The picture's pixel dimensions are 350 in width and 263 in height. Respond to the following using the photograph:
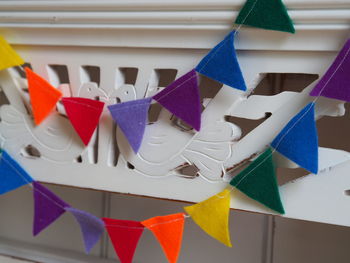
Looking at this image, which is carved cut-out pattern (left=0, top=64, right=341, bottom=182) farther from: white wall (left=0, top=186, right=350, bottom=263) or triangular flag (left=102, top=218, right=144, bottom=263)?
white wall (left=0, top=186, right=350, bottom=263)

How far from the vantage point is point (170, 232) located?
0.61m

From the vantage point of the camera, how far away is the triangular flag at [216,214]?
57 cm

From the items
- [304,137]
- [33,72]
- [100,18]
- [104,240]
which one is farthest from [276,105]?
[104,240]

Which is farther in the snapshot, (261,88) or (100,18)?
(261,88)

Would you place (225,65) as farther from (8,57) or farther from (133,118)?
(8,57)

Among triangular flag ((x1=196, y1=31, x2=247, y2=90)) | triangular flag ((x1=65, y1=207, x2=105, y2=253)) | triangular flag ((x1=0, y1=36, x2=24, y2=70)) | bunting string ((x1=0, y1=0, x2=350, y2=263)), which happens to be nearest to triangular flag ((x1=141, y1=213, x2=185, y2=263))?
bunting string ((x1=0, y1=0, x2=350, y2=263))

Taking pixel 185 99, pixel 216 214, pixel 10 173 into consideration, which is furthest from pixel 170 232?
pixel 10 173

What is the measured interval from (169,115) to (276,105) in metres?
0.16

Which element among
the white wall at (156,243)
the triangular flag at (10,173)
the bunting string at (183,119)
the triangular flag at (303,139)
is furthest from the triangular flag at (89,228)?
the triangular flag at (303,139)

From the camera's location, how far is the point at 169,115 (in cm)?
61

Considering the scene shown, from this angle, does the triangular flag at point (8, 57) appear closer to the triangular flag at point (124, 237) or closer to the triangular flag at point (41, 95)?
the triangular flag at point (41, 95)

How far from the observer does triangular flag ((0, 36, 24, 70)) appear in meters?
0.67

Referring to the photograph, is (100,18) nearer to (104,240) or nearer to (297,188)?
(297,188)

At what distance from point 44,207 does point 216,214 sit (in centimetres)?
31
